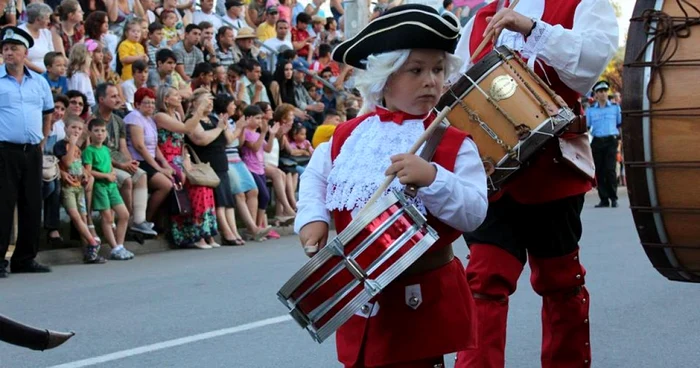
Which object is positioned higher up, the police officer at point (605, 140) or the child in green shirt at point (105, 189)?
the child in green shirt at point (105, 189)

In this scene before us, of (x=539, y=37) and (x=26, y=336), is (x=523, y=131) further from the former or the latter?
(x=26, y=336)

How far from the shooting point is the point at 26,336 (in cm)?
314

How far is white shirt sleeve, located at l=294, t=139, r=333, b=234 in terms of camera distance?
3.78m

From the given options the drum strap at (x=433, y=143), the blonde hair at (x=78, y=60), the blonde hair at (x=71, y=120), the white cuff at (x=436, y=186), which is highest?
the drum strap at (x=433, y=143)

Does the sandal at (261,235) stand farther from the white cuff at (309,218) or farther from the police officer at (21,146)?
the white cuff at (309,218)

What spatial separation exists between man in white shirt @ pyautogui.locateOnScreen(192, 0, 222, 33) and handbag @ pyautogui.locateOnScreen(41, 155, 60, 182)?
6.01 metres

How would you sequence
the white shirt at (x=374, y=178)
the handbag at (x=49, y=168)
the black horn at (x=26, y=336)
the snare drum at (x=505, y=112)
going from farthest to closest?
the handbag at (x=49, y=168)
the snare drum at (x=505, y=112)
the white shirt at (x=374, y=178)
the black horn at (x=26, y=336)

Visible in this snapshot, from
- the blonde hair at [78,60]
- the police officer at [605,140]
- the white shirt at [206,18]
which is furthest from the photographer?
the police officer at [605,140]

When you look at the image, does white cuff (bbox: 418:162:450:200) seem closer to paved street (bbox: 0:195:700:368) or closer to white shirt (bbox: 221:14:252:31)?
paved street (bbox: 0:195:700:368)

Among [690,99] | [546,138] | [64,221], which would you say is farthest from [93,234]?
[690,99]

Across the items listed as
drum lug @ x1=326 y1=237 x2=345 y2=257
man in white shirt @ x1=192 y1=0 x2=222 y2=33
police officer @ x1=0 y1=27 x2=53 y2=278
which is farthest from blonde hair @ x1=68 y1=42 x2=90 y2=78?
drum lug @ x1=326 y1=237 x2=345 y2=257

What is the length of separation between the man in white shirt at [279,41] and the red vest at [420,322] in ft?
47.3

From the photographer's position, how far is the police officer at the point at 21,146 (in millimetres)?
10289

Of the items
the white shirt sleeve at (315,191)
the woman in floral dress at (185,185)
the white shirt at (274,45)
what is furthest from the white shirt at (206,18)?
the white shirt sleeve at (315,191)
